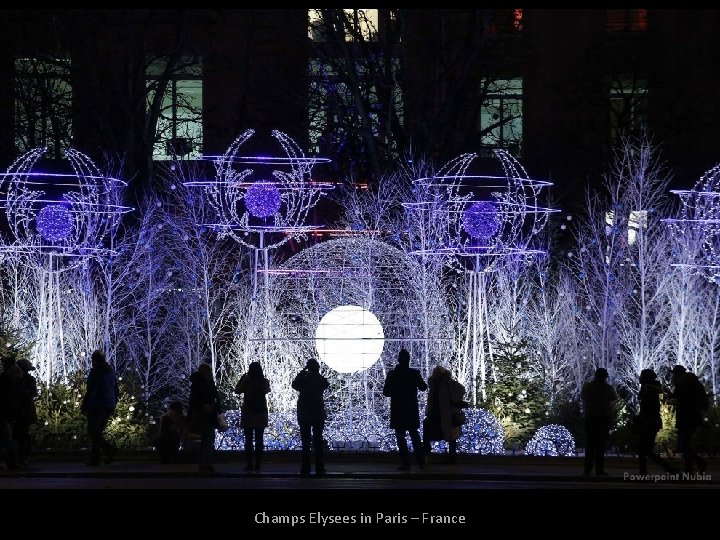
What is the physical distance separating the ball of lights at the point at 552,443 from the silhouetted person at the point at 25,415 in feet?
25.3

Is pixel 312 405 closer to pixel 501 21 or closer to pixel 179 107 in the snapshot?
pixel 501 21

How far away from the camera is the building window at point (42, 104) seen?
43906mm

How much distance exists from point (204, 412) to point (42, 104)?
21405 millimetres

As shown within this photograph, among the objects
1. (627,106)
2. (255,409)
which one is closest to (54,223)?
A: (255,409)

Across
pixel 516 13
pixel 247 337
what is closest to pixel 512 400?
pixel 247 337

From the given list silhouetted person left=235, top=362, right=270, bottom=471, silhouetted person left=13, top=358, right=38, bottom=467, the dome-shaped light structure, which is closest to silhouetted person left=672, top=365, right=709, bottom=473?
silhouetted person left=235, top=362, right=270, bottom=471

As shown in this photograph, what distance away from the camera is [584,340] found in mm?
35656

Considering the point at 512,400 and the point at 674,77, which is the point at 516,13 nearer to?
the point at 674,77

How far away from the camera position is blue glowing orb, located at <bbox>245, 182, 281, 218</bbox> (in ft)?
96.5

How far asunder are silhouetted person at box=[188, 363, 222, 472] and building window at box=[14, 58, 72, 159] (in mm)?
20235

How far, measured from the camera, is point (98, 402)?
2531 cm

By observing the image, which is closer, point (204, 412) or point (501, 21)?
point (204, 412)

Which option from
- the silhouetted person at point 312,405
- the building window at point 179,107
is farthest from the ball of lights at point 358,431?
the building window at point 179,107

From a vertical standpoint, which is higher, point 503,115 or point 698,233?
point 503,115
